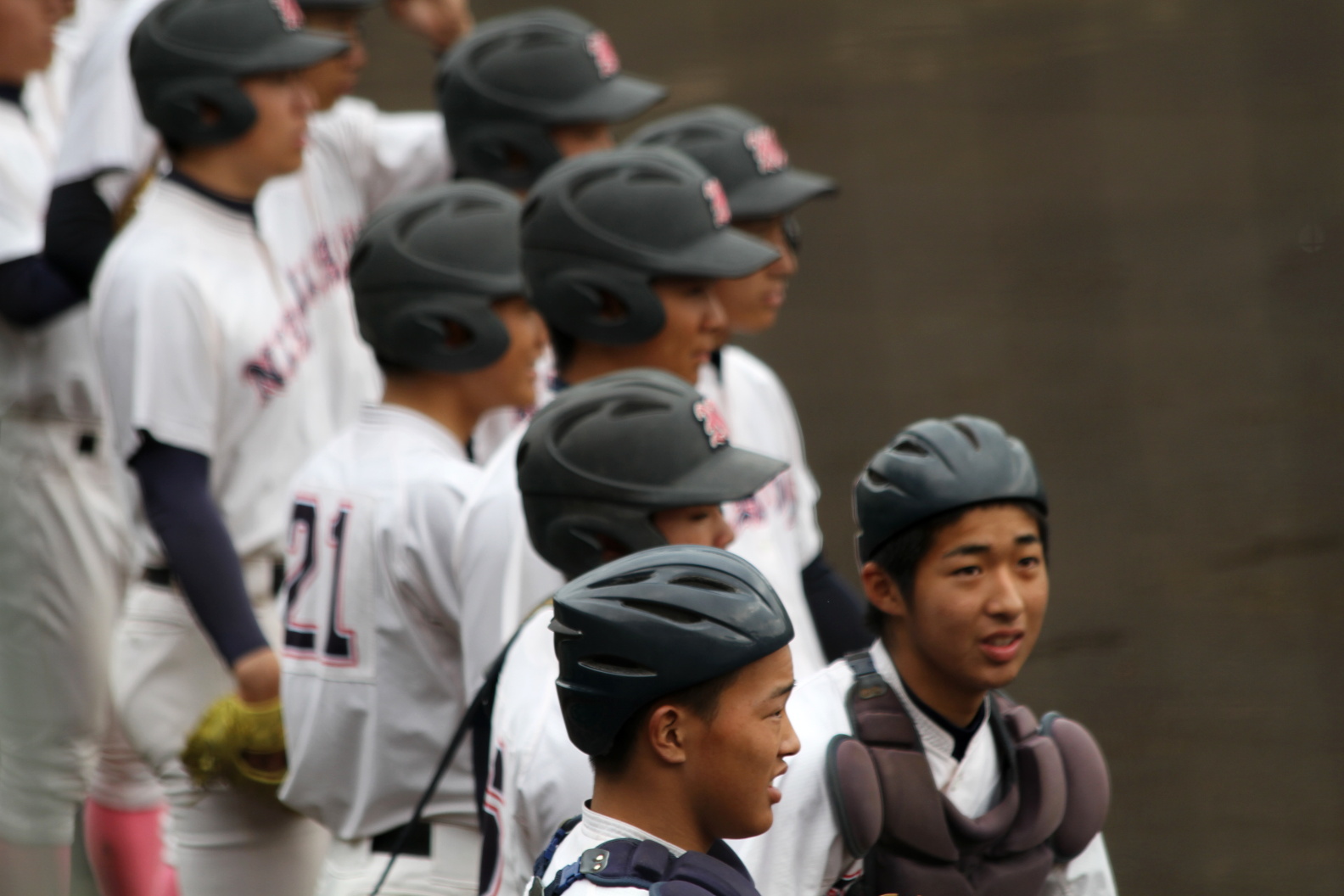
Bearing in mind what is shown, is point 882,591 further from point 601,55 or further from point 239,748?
point 601,55

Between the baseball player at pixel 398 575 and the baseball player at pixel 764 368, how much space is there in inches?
20.2

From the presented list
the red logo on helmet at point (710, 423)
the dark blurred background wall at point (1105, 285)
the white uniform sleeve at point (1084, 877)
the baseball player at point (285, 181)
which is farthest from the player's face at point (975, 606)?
the dark blurred background wall at point (1105, 285)

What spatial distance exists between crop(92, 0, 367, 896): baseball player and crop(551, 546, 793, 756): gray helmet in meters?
1.37

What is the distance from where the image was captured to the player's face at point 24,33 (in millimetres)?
3705

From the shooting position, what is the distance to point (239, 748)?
295cm

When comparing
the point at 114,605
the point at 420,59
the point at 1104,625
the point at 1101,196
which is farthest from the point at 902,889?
the point at 420,59

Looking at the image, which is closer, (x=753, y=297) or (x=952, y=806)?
(x=952, y=806)

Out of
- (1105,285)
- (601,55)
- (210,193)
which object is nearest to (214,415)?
(210,193)

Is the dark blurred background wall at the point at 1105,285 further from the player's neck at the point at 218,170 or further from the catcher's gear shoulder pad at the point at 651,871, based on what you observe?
the catcher's gear shoulder pad at the point at 651,871

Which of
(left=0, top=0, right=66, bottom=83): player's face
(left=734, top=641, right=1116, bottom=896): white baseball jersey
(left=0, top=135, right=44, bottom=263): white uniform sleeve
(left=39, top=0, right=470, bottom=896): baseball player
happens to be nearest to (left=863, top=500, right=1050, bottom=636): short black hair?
(left=734, top=641, right=1116, bottom=896): white baseball jersey

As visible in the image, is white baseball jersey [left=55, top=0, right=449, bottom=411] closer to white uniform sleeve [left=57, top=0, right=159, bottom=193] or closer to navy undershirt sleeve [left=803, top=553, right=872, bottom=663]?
white uniform sleeve [left=57, top=0, right=159, bottom=193]

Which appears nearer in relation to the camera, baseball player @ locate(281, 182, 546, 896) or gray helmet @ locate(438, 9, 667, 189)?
baseball player @ locate(281, 182, 546, 896)

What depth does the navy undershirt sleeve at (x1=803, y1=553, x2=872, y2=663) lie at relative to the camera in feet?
11.0

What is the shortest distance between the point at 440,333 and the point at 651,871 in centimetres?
142
